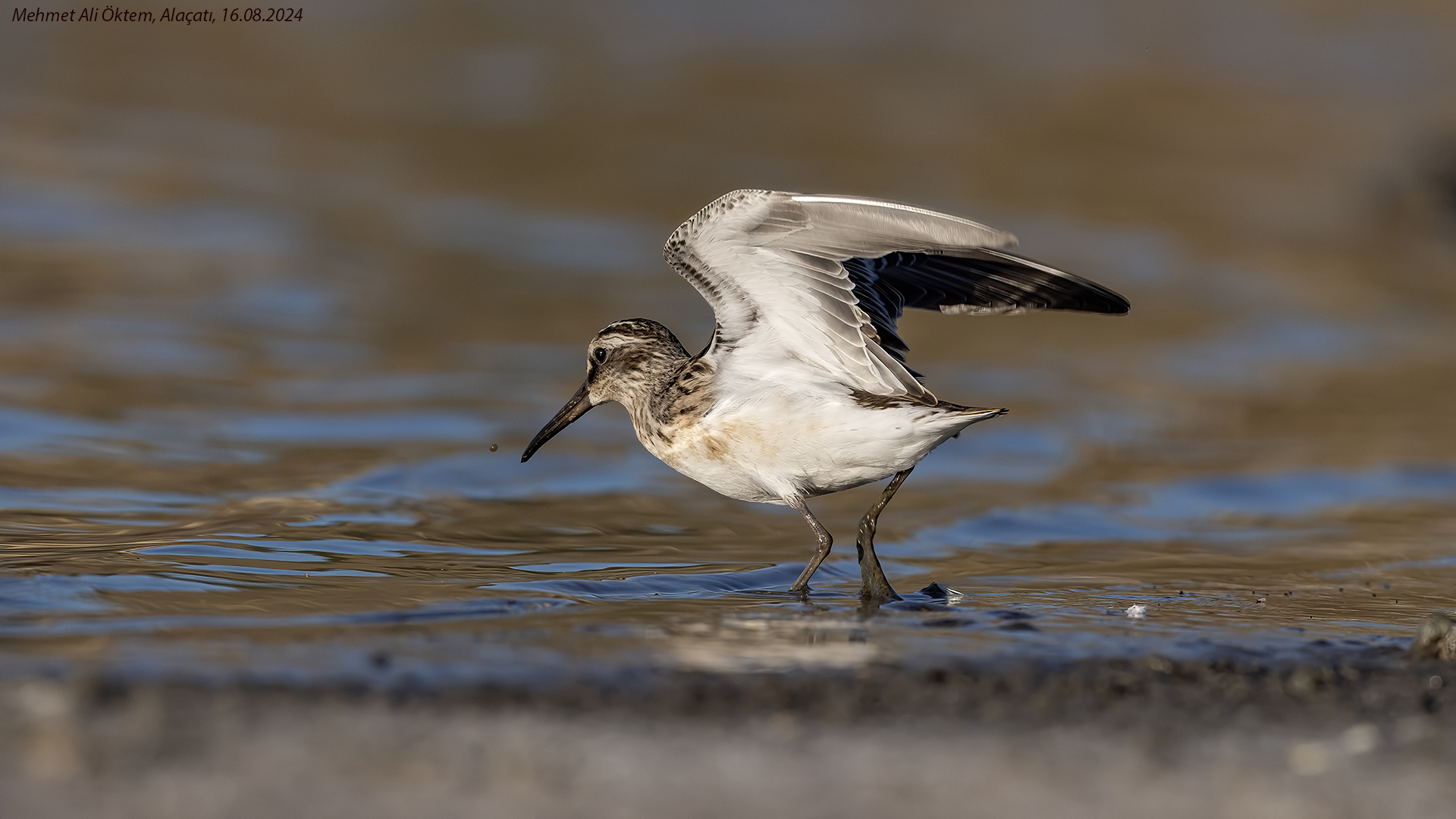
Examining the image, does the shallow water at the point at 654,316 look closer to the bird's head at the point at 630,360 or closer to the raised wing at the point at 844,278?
the bird's head at the point at 630,360

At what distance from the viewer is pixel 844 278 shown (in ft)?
24.4

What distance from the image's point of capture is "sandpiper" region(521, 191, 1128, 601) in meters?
7.12

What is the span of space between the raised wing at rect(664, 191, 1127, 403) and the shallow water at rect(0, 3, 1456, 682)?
1166 mm

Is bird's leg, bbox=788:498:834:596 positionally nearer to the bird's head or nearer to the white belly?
the white belly

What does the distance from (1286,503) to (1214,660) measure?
515 centimetres

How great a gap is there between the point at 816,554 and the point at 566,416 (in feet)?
6.95

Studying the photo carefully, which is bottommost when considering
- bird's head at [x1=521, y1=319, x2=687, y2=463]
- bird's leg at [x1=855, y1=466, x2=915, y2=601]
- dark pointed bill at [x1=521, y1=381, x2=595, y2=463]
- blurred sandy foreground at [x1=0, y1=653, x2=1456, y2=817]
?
blurred sandy foreground at [x1=0, y1=653, x2=1456, y2=817]

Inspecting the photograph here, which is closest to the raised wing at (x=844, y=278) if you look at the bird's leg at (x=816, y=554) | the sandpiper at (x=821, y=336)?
the sandpiper at (x=821, y=336)

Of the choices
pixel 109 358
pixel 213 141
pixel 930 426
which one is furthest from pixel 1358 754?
pixel 213 141

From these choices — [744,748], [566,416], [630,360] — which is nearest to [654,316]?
[566,416]

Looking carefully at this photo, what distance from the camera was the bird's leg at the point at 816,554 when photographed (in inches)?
304

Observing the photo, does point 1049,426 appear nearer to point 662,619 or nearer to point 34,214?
point 662,619

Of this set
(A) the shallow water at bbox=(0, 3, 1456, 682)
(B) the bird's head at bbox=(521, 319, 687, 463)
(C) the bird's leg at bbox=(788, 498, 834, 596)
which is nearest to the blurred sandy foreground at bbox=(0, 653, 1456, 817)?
(A) the shallow water at bbox=(0, 3, 1456, 682)

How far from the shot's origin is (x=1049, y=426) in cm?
1257
